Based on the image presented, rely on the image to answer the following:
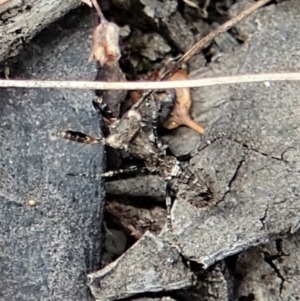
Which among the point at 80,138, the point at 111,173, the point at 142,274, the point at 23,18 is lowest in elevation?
the point at 142,274

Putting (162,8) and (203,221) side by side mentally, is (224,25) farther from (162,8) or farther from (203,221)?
(203,221)

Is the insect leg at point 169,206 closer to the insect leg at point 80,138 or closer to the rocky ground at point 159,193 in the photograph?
the rocky ground at point 159,193

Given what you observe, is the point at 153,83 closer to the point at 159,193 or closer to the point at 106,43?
the point at 106,43

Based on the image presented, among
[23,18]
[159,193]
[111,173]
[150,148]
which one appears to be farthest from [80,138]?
[23,18]

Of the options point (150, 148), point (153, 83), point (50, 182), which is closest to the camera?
point (153, 83)

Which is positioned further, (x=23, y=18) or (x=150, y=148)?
(x=150, y=148)

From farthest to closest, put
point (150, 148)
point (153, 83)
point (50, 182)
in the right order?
1. point (150, 148)
2. point (50, 182)
3. point (153, 83)
